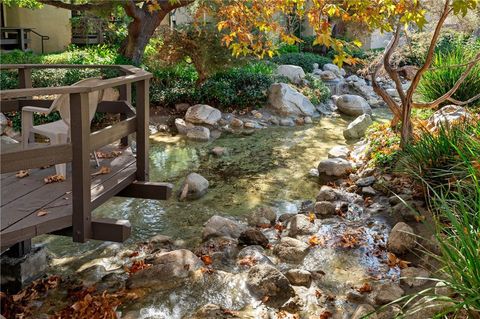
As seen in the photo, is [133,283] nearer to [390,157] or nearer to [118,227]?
[118,227]

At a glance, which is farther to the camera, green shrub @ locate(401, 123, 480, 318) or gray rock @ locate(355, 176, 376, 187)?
gray rock @ locate(355, 176, 376, 187)

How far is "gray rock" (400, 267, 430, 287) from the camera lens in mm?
4535

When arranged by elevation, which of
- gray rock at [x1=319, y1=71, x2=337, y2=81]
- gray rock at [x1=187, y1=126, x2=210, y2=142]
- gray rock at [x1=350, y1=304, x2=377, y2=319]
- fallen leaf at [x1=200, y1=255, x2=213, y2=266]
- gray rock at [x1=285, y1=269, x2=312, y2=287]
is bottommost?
gray rock at [x1=187, y1=126, x2=210, y2=142]

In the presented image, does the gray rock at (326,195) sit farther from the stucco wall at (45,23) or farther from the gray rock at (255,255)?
the stucco wall at (45,23)

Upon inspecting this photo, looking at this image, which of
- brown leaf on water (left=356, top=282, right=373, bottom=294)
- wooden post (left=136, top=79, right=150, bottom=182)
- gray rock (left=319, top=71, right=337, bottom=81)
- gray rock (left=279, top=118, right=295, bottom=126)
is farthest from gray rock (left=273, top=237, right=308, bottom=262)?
gray rock (left=319, top=71, right=337, bottom=81)

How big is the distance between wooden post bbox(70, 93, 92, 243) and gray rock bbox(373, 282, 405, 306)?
8.30ft

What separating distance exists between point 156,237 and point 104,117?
6.16 metres

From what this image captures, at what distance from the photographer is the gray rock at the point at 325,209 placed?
653 cm

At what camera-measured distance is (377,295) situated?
4359 millimetres

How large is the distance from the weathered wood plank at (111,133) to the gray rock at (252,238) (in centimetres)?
183

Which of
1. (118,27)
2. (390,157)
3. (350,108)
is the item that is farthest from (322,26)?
(118,27)

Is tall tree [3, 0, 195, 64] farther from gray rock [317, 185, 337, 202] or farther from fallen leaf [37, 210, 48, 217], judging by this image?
fallen leaf [37, 210, 48, 217]

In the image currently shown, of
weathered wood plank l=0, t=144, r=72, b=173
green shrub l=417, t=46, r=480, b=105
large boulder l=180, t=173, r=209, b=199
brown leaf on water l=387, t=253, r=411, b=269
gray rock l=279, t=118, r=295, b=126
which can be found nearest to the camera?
weathered wood plank l=0, t=144, r=72, b=173

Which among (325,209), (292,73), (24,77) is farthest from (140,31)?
(325,209)
